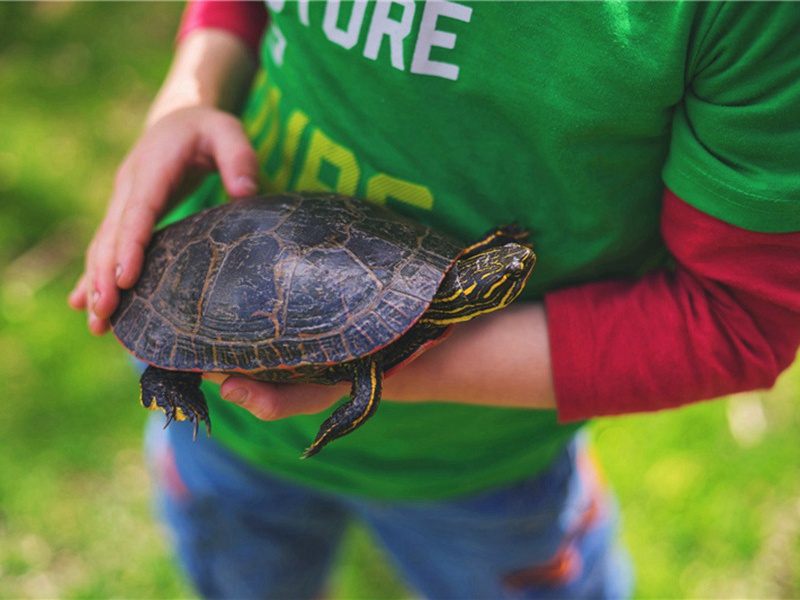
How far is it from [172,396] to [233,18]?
2.16 feet

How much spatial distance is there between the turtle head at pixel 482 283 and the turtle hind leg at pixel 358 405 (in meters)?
0.10

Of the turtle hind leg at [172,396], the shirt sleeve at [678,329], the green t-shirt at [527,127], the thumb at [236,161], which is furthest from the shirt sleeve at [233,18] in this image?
the shirt sleeve at [678,329]

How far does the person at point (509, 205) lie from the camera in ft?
2.56

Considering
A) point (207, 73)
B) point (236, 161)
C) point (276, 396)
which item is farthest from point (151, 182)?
point (276, 396)

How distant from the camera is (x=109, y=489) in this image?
1984mm

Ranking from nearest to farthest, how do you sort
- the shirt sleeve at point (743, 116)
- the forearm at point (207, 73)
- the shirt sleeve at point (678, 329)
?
1. the shirt sleeve at point (743, 116)
2. the shirt sleeve at point (678, 329)
3. the forearm at point (207, 73)

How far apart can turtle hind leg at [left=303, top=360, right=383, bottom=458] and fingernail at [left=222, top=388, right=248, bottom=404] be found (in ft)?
0.34

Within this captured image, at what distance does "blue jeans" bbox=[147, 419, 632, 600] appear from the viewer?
1.27m

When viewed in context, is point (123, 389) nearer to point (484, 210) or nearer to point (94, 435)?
point (94, 435)

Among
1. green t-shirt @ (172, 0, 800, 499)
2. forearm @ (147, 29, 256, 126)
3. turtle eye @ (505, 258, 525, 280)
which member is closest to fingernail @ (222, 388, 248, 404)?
green t-shirt @ (172, 0, 800, 499)

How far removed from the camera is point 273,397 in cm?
91

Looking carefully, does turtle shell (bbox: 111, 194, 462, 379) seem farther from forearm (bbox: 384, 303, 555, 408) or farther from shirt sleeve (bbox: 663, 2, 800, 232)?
shirt sleeve (bbox: 663, 2, 800, 232)

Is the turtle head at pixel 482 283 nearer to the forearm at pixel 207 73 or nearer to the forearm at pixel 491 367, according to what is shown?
the forearm at pixel 491 367

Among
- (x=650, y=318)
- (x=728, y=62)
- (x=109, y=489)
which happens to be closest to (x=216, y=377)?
(x=650, y=318)
